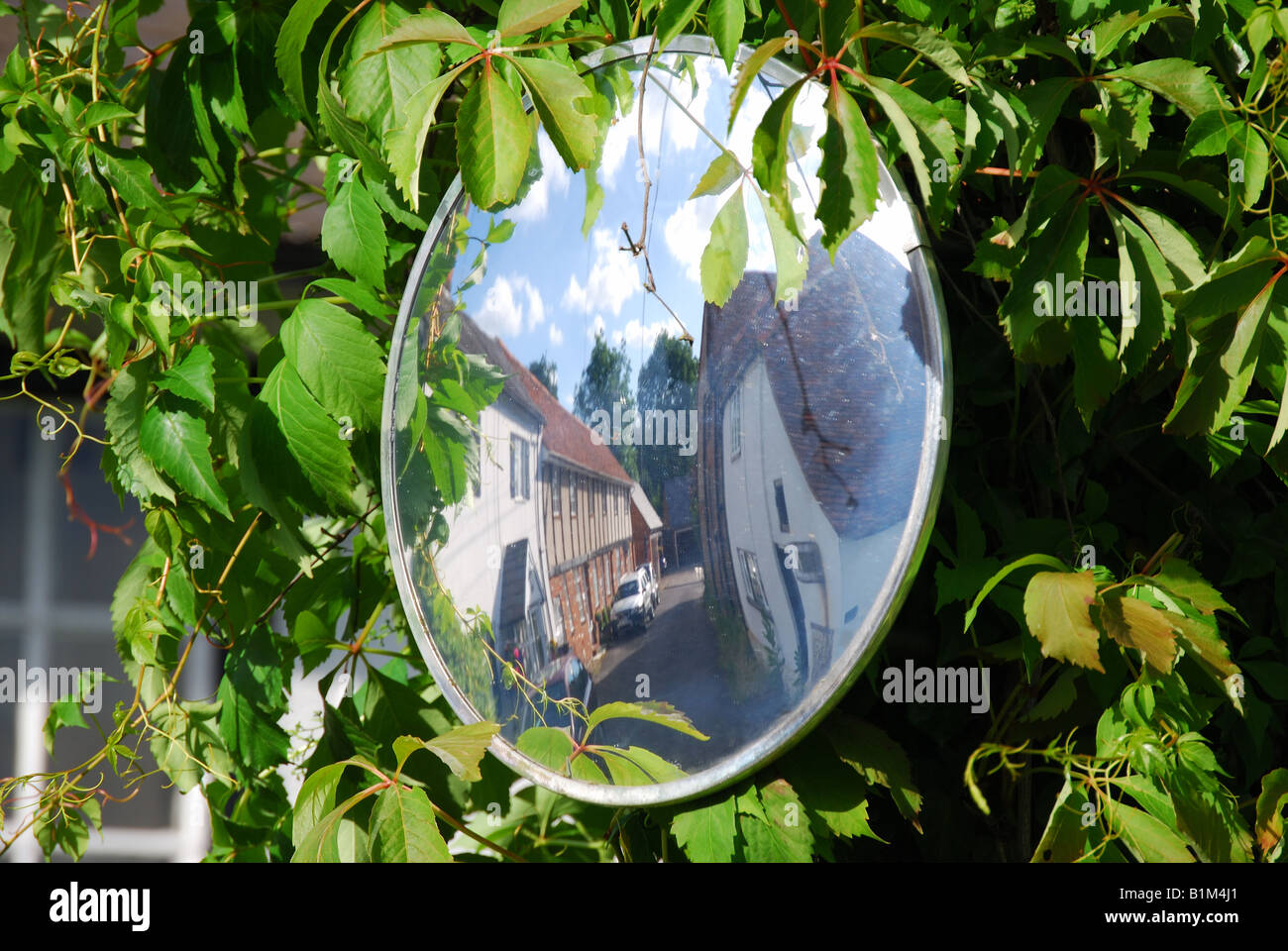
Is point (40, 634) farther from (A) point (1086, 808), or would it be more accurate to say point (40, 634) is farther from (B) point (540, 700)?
(A) point (1086, 808)

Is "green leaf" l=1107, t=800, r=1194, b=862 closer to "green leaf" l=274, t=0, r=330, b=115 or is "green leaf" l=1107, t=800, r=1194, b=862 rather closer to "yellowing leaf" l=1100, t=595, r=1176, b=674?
"yellowing leaf" l=1100, t=595, r=1176, b=674

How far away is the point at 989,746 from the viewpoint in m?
0.80

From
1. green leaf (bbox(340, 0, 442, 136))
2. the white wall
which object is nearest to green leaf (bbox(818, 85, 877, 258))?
the white wall

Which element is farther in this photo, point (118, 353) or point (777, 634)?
point (118, 353)

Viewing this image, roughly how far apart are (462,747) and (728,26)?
0.56m

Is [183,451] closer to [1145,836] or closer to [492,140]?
[492,140]

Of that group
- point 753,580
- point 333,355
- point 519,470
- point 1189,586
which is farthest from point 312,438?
point 1189,586

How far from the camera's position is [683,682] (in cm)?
76

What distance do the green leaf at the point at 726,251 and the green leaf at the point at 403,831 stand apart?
1.45ft

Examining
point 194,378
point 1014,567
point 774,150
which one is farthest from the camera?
point 194,378

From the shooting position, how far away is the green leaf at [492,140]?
2.17 feet

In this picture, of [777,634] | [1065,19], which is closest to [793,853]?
[777,634]

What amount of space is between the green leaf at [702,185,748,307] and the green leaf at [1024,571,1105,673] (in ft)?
1.02
